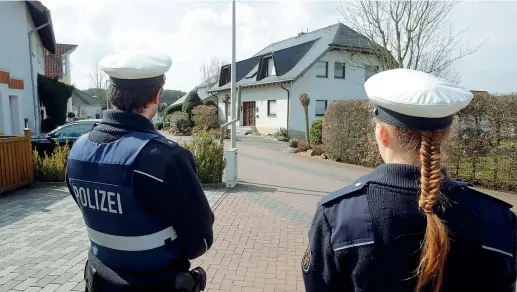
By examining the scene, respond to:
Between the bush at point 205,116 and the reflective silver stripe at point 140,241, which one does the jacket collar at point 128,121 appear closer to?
the reflective silver stripe at point 140,241

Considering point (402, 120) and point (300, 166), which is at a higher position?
point (402, 120)

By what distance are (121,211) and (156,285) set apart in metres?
0.42

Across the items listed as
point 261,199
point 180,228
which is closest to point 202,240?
point 180,228

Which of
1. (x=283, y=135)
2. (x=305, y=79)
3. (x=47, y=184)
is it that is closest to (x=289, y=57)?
(x=305, y=79)

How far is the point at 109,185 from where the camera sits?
183cm

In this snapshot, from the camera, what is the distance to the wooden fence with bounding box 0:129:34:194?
7.64m

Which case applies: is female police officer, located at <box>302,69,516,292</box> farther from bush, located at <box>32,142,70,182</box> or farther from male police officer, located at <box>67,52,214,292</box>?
bush, located at <box>32,142,70,182</box>

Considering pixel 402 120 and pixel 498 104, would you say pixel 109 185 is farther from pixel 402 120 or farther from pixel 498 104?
pixel 498 104

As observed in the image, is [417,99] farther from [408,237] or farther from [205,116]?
[205,116]

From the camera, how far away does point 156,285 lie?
6.13ft

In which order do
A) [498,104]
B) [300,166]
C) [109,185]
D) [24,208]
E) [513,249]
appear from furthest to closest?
[300,166]
[498,104]
[24,208]
[109,185]
[513,249]

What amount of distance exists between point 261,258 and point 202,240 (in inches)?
112

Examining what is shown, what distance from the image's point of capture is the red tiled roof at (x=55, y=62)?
105ft

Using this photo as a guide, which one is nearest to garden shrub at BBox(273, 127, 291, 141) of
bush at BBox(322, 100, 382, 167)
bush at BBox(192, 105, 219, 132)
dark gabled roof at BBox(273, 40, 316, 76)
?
bush at BBox(192, 105, 219, 132)
